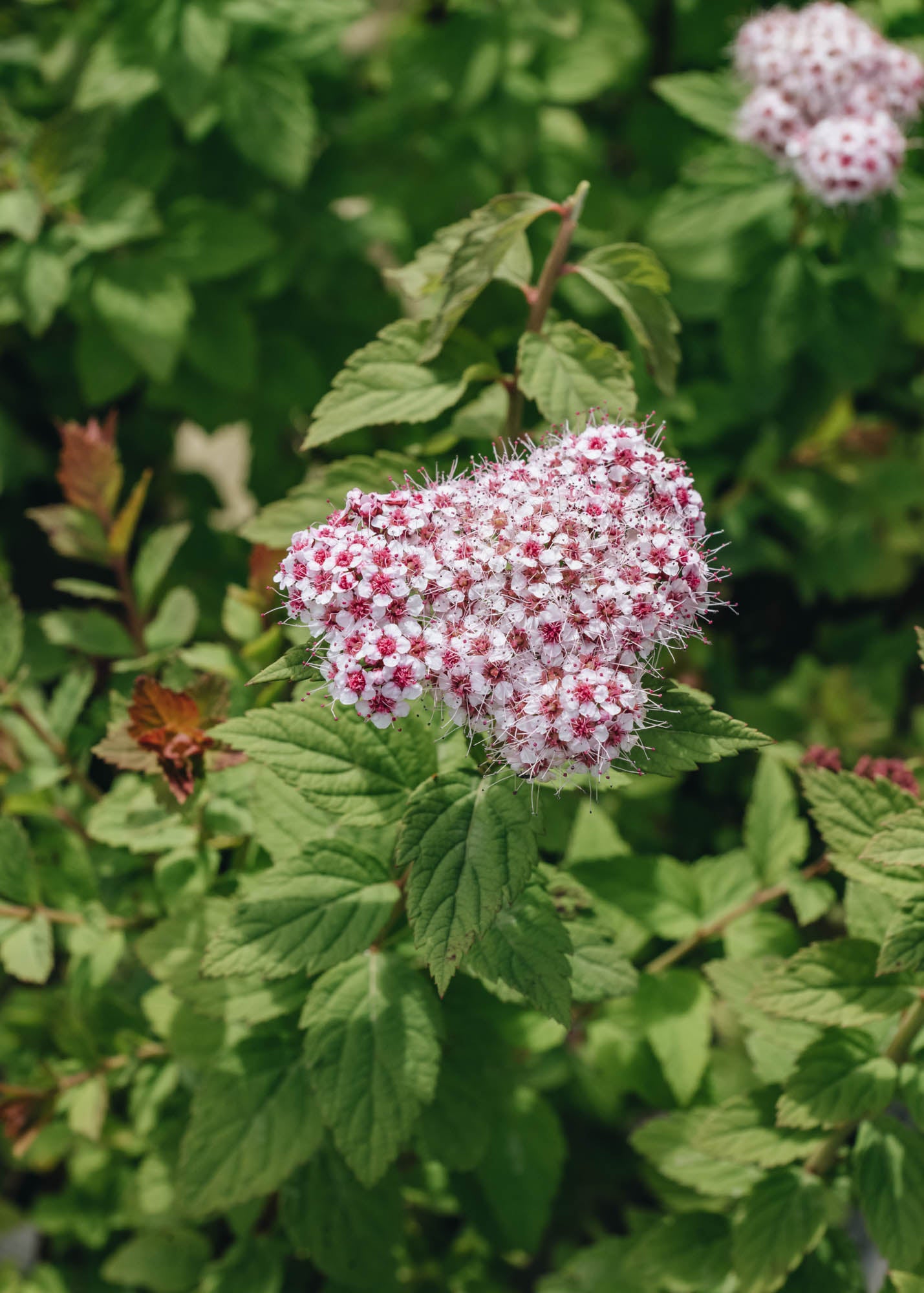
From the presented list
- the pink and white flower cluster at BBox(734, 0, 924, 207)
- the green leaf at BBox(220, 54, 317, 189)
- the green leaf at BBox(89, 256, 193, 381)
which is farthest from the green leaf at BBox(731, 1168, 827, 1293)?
the green leaf at BBox(220, 54, 317, 189)

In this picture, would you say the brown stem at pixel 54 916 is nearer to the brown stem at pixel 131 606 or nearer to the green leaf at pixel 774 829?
the brown stem at pixel 131 606

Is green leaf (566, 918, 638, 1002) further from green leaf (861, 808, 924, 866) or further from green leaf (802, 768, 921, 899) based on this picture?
green leaf (861, 808, 924, 866)

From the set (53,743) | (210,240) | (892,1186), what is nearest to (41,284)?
(210,240)

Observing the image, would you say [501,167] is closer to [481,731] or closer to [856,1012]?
[481,731]

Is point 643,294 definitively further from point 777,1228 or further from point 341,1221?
point 341,1221

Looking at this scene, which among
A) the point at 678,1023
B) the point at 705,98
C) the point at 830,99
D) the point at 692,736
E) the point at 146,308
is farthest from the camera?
the point at 705,98

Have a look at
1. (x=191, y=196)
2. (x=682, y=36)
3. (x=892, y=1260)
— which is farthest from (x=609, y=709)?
(x=682, y=36)
